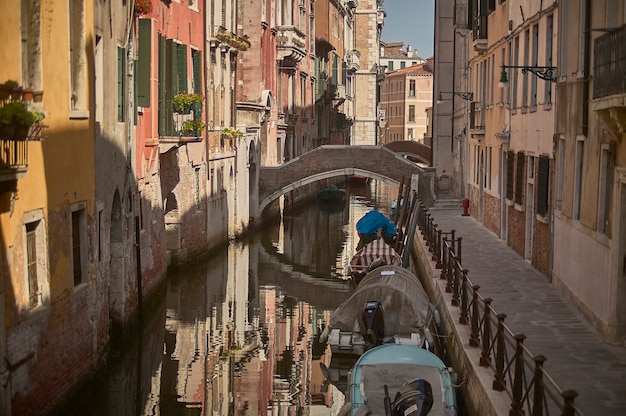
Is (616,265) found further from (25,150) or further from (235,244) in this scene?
(235,244)

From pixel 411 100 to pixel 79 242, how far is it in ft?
254

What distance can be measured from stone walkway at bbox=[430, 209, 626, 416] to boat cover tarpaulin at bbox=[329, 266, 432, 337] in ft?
3.57

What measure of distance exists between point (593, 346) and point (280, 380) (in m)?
4.29

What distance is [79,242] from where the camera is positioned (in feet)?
41.7

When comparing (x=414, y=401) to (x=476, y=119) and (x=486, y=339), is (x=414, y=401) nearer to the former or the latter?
(x=486, y=339)

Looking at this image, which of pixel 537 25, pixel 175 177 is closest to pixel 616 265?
pixel 537 25

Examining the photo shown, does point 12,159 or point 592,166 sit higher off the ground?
point 12,159

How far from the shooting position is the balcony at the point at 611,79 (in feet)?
34.9

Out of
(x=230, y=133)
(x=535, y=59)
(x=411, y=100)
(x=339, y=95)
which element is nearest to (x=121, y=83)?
(x=535, y=59)

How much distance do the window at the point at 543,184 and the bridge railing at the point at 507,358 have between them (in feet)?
5.99

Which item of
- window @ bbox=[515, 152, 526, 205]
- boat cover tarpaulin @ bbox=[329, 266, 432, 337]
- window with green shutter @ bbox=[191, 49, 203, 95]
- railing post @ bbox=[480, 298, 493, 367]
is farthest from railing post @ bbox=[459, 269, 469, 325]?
window with green shutter @ bbox=[191, 49, 203, 95]

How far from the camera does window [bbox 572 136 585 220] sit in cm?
1422

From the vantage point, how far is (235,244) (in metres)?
28.3

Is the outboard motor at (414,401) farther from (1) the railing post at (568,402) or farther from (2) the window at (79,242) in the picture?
(2) the window at (79,242)
